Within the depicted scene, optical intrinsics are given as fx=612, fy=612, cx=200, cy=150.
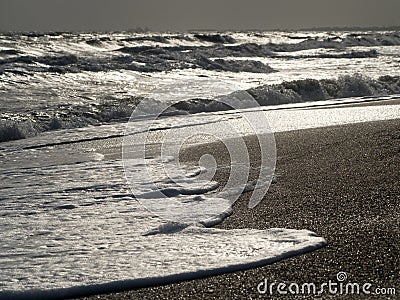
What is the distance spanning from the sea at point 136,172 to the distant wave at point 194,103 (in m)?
0.03

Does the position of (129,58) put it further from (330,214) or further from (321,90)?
(330,214)

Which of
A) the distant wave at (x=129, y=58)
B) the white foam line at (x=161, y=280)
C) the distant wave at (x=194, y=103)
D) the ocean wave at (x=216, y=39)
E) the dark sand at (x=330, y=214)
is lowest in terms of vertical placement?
the white foam line at (x=161, y=280)

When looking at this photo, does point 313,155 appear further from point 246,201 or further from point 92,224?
point 92,224

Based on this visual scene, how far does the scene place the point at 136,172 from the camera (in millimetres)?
5762

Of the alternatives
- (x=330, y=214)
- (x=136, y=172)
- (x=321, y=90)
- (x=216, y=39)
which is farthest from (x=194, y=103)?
(x=216, y=39)

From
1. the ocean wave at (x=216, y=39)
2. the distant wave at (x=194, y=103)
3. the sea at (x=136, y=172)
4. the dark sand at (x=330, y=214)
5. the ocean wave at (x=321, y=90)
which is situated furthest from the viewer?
the ocean wave at (x=216, y=39)

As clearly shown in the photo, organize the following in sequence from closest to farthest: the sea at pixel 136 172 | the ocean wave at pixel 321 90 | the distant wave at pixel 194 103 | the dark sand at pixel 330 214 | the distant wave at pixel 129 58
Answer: the dark sand at pixel 330 214 < the sea at pixel 136 172 < the distant wave at pixel 194 103 < the ocean wave at pixel 321 90 < the distant wave at pixel 129 58

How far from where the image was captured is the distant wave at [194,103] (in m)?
9.69

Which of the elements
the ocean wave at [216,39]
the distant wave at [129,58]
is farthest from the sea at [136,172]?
the ocean wave at [216,39]

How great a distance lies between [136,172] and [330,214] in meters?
2.35

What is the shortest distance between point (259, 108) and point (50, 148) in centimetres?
540

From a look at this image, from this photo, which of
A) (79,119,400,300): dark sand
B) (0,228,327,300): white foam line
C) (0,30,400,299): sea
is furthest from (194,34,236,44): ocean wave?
(0,228,327,300): white foam line

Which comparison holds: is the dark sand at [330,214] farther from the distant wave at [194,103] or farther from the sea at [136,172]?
the distant wave at [194,103]

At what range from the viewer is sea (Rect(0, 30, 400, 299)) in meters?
3.18
